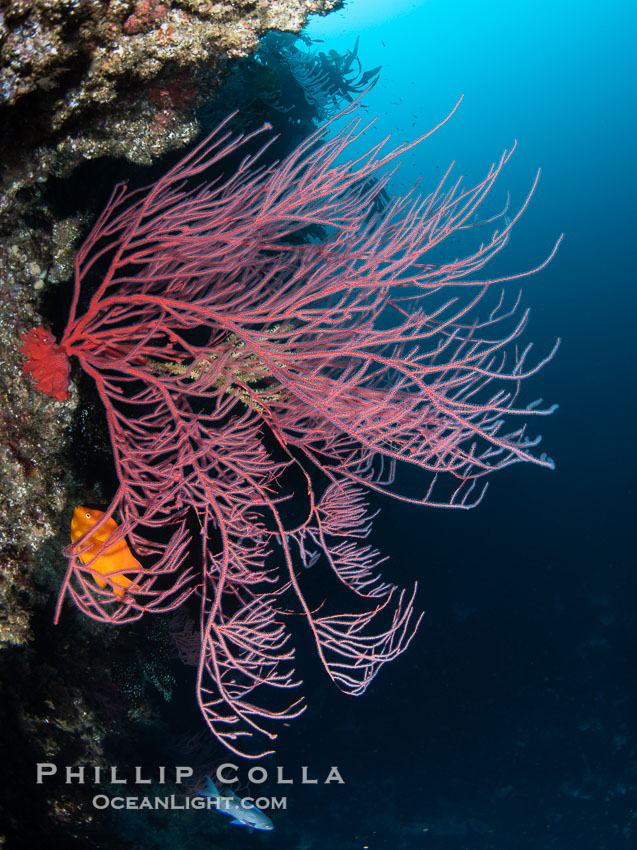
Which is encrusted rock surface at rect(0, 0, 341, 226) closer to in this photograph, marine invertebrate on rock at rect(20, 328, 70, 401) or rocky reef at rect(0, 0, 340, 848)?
rocky reef at rect(0, 0, 340, 848)

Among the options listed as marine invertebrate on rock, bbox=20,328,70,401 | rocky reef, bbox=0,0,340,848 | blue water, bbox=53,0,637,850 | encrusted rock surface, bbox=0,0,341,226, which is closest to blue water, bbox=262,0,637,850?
blue water, bbox=53,0,637,850

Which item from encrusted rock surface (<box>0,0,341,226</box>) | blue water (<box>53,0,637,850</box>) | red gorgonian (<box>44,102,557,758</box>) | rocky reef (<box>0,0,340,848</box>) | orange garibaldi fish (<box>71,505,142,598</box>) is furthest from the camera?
blue water (<box>53,0,637,850</box>)

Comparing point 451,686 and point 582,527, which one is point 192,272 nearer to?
point 451,686

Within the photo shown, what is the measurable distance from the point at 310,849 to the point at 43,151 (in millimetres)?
12835

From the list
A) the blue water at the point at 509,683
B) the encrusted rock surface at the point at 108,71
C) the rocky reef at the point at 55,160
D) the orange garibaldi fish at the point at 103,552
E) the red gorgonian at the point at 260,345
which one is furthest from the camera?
the blue water at the point at 509,683

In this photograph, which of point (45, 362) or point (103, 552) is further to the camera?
point (45, 362)

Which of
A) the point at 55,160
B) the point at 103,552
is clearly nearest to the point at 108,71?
the point at 55,160

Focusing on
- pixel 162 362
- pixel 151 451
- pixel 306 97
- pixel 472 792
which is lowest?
pixel 472 792

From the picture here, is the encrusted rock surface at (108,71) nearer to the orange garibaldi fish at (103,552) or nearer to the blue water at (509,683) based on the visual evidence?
the orange garibaldi fish at (103,552)

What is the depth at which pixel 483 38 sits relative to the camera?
2466 inches

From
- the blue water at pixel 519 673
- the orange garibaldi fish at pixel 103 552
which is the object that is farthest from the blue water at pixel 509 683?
the orange garibaldi fish at pixel 103 552

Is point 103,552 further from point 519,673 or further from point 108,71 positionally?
point 519,673

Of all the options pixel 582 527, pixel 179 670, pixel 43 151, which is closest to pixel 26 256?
pixel 43 151

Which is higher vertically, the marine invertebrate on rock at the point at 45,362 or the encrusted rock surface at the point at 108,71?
the encrusted rock surface at the point at 108,71
